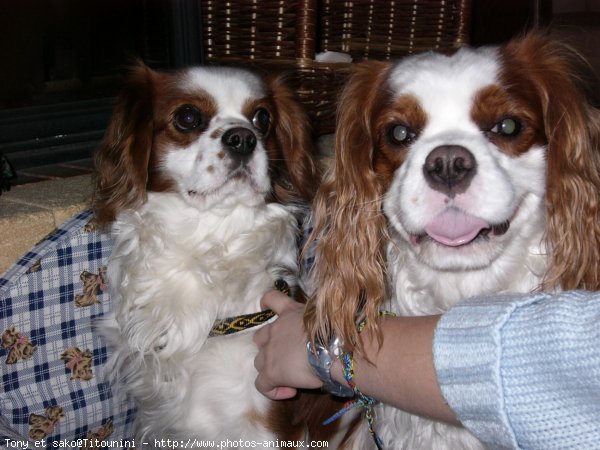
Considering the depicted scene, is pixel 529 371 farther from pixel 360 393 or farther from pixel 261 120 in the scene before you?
pixel 261 120

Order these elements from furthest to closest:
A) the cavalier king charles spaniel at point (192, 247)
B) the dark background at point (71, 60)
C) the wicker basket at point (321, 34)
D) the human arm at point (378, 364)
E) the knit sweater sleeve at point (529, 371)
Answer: the dark background at point (71, 60), the wicker basket at point (321, 34), the cavalier king charles spaniel at point (192, 247), the human arm at point (378, 364), the knit sweater sleeve at point (529, 371)

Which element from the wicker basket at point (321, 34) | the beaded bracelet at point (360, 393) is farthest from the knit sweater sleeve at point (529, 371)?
the wicker basket at point (321, 34)

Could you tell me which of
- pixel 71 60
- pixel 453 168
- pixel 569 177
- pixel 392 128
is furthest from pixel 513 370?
pixel 71 60

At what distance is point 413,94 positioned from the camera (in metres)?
1.25

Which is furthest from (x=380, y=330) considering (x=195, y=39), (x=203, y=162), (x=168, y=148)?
(x=195, y=39)

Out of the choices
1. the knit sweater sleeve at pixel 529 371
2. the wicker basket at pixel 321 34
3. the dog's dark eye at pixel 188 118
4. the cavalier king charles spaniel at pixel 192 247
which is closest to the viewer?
the knit sweater sleeve at pixel 529 371

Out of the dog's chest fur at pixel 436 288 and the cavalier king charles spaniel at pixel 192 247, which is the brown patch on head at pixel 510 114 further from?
the cavalier king charles spaniel at pixel 192 247

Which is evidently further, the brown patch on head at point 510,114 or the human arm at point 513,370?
the brown patch on head at point 510,114

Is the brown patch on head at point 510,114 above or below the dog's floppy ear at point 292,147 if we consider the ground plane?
above

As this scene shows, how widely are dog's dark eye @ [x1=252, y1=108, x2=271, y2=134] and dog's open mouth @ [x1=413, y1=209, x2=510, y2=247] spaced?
0.61 m

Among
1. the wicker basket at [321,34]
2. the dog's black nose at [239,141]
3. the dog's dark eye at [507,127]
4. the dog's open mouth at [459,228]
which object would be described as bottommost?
the dog's open mouth at [459,228]

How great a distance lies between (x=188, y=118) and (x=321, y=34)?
1091mm

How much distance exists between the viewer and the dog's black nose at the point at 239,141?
1.46m

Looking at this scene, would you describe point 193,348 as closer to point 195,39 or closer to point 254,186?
point 254,186
